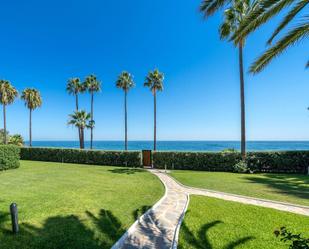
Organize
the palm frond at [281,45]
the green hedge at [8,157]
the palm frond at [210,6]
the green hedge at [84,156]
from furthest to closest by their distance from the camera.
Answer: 1. the green hedge at [84,156]
2. the green hedge at [8,157]
3. the palm frond at [210,6]
4. the palm frond at [281,45]

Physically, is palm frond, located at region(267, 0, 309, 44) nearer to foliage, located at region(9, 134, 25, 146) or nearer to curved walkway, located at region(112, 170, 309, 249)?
curved walkway, located at region(112, 170, 309, 249)

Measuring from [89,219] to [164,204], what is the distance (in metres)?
3.13

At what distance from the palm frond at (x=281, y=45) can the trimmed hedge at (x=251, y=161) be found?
12894mm

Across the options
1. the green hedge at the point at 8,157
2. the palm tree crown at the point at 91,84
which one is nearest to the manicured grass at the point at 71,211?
the green hedge at the point at 8,157

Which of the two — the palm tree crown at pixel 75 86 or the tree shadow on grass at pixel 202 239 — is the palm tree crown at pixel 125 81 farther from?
the tree shadow on grass at pixel 202 239

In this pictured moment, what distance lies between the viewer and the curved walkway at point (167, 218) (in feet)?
17.6

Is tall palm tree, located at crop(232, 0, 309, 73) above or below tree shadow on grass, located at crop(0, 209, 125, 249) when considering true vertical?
above

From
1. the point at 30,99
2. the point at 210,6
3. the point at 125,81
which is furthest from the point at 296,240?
the point at 30,99

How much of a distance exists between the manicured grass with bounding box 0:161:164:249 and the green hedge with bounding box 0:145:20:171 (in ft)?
24.6

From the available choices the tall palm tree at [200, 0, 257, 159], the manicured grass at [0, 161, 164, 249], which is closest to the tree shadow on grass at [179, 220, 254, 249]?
the manicured grass at [0, 161, 164, 249]

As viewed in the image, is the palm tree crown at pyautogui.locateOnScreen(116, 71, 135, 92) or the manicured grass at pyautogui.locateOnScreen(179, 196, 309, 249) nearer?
the manicured grass at pyautogui.locateOnScreen(179, 196, 309, 249)

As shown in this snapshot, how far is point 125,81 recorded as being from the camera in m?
32.2

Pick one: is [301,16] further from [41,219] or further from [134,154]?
[134,154]

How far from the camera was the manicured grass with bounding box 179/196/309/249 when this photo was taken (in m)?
5.43
